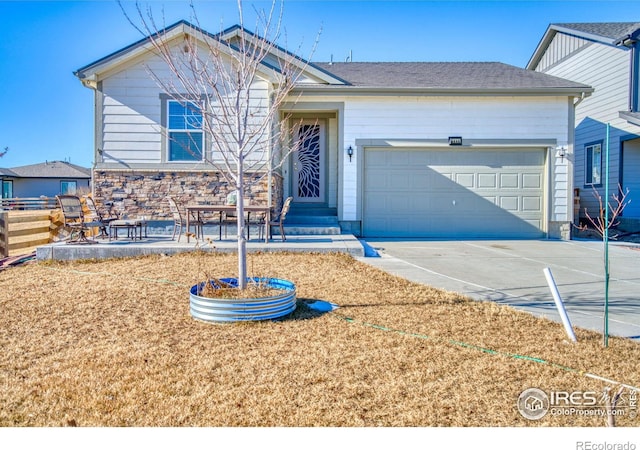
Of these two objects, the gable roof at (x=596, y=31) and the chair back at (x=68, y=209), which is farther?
the gable roof at (x=596, y=31)

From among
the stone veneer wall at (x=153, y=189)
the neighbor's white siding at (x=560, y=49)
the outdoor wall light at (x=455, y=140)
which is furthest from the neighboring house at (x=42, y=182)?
the neighbor's white siding at (x=560, y=49)

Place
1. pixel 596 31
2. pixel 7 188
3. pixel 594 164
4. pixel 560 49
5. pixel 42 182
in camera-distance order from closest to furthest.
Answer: pixel 596 31, pixel 594 164, pixel 560 49, pixel 7 188, pixel 42 182

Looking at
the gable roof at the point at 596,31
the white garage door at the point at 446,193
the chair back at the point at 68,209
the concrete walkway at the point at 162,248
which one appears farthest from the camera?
the gable roof at the point at 596,31

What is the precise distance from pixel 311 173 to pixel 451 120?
13.1 ft

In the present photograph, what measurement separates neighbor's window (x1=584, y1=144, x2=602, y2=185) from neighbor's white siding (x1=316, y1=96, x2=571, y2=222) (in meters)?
4.05

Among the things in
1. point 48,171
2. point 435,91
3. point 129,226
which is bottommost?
point 129,226

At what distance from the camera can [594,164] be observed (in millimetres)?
14359

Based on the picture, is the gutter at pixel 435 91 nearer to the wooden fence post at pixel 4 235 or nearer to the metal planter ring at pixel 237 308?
the wooden fence post at pixel 4 235

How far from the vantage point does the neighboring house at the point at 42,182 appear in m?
32.8

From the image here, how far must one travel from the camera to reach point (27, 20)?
8992 mm

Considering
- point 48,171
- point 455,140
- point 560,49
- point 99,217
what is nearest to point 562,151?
point 455,140

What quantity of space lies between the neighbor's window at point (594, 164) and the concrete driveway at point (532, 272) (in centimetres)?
466

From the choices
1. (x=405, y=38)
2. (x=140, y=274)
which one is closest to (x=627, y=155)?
(x=405, y=38)

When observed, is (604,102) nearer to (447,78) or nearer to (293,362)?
(447,78)
